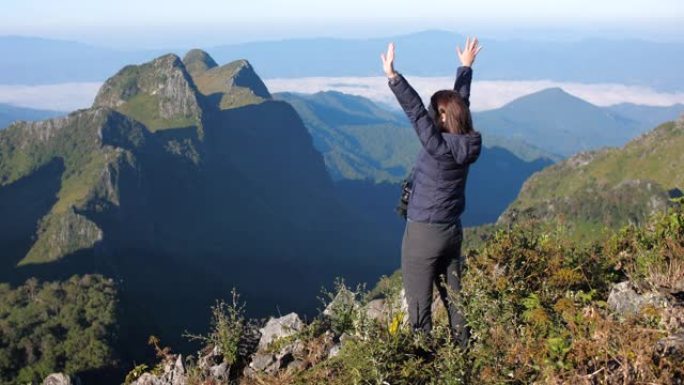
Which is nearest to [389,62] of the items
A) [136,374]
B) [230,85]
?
[136,374]

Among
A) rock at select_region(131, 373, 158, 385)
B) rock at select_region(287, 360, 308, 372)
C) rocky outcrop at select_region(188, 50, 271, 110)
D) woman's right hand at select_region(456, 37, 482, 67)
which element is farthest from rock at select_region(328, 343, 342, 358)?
rocky outcrop at select_region(188, 50, 271, 110)

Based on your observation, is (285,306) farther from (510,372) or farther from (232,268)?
(510,372)

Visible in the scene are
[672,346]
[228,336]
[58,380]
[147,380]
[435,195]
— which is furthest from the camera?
[58,380]

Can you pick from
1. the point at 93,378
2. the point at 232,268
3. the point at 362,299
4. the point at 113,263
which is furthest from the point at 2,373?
the point at 232,268

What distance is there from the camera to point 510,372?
5262 millimetres

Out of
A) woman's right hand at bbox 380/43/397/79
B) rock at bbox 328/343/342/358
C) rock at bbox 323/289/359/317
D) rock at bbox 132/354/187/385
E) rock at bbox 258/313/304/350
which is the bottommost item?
rock at bbox 132/354/187/385

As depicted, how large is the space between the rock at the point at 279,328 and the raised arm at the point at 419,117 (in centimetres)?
304

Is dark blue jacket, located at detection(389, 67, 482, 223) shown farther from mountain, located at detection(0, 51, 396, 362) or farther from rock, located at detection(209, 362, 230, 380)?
mountain, located at detection(0, 51, 396, 362)

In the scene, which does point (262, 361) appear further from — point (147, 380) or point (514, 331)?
A: point (514, 331)

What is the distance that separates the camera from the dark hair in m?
6.02

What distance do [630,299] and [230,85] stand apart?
7154 inches

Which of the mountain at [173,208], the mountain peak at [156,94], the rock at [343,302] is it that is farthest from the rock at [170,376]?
the mountain peak at [156,94]

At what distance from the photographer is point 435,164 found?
6.10 meters

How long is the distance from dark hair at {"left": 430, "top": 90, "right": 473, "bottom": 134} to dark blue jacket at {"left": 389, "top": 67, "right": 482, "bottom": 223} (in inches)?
3.0
